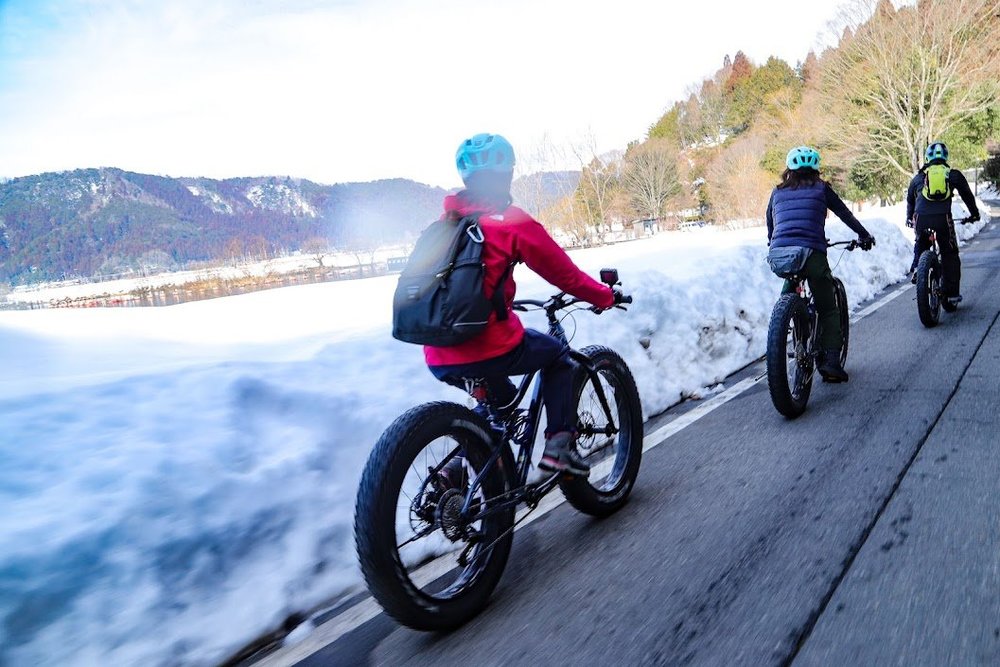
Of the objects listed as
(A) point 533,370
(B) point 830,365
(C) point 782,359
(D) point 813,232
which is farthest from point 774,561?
(D) point 813,232

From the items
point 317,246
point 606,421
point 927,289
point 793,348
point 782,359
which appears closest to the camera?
point 606,421

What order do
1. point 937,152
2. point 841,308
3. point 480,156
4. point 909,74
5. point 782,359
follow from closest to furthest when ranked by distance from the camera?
point 480,156 → point 782,359 → point 841,308 → point 937,152 → point 909,74

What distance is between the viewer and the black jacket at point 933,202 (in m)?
7.13

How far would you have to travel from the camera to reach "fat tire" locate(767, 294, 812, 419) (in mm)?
4395

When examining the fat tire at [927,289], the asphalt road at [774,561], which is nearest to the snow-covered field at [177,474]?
the asphalt road at [774,561]

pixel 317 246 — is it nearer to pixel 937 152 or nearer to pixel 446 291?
pixel 937 152

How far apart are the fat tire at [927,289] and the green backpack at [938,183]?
2.78 ft

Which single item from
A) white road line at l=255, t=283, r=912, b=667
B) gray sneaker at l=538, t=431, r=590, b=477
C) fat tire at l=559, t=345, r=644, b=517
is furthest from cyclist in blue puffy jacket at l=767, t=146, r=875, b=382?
gray sneaker at l=538, t=431, r=590, b=477

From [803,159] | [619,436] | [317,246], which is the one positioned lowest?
[619,436]

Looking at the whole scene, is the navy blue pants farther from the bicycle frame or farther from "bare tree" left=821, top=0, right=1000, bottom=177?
"bare tree" left=821, top=0, right=1000, bottom=177

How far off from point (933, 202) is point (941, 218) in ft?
0.76

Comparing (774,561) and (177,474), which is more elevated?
(177,474)

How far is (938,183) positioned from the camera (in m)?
7.29

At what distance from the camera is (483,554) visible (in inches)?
105
